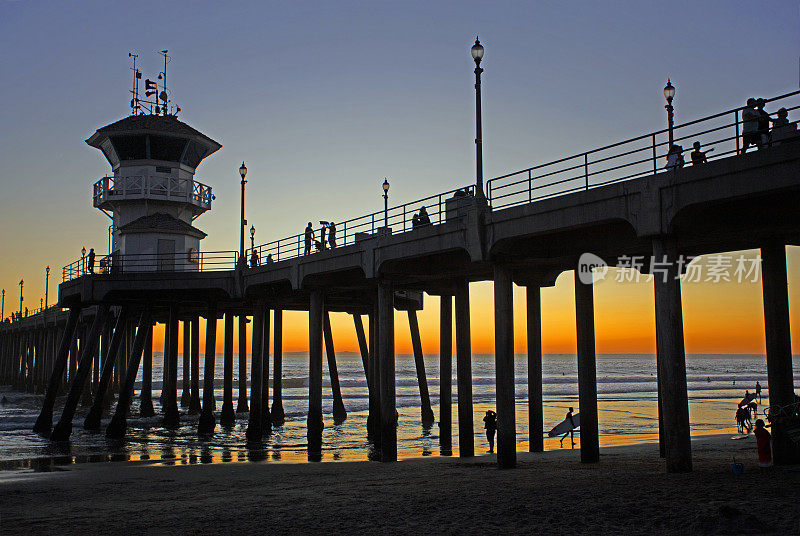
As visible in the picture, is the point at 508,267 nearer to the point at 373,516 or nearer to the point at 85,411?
the point at 373,516

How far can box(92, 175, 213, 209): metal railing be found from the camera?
41.8 m

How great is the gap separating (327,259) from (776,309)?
52.2 feet

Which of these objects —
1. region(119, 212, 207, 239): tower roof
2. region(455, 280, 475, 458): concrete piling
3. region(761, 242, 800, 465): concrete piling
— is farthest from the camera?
region(119, 212, 207, 239): tower roof

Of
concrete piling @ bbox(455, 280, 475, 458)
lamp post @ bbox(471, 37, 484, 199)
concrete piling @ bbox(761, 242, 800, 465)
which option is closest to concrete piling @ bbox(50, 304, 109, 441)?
concrete piling @ bbox(455, 280, 475, 458)

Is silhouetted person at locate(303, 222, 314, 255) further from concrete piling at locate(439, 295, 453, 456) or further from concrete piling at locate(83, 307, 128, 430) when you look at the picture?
concrete piling at locate(83, 307, 128, 430)

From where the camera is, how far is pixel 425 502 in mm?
13734

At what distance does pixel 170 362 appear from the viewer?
126ft

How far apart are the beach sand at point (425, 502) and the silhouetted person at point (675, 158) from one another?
21.8 feet

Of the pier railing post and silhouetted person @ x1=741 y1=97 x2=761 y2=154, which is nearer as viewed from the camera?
silhouetted person @ x1=741 y1=97 x2=761 y2=154

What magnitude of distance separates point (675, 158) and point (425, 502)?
34.3 feet

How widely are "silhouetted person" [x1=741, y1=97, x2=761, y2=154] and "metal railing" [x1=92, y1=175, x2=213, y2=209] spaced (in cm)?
3320

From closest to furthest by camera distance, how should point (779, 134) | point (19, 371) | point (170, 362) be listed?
point (779, 134) < point (170, 362) < point (19, 371)

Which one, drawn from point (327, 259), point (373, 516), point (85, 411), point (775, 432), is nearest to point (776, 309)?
point (775, 432)

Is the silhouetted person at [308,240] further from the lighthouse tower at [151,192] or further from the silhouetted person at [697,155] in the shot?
the silhouetted person at [697,155]
